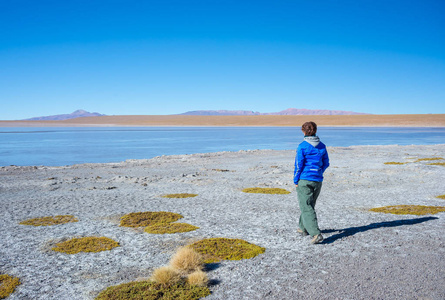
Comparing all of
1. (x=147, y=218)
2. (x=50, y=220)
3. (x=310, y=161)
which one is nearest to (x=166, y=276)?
Answer: (x=310, y=161)

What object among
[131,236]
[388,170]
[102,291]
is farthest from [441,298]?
[388,170]

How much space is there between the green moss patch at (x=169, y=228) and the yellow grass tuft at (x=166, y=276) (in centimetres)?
247

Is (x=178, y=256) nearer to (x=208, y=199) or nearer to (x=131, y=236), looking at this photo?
(x=131, y=236)

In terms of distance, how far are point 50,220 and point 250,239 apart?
4731 mm

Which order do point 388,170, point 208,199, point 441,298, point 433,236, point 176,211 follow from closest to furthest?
point 441,298, point 433,236, point 176,211, point 208,199, point 388,170

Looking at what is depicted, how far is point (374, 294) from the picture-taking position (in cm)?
462

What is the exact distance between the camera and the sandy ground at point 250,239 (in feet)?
16.1

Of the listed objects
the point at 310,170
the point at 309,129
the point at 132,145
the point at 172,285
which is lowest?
the point at 132,145

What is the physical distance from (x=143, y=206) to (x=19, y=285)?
206 inches

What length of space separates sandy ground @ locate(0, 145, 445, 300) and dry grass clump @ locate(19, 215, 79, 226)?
9.7 inches

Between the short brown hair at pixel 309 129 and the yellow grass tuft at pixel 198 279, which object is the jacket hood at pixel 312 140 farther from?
the yellow grass tuft at pixel 198 279

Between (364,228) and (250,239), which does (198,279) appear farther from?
(364,228)

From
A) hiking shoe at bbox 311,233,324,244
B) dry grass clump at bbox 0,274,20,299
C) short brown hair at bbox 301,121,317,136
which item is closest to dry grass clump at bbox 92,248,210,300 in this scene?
dry grass clump at bbox 0,274,20,299

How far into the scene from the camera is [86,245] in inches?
259
